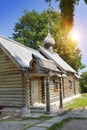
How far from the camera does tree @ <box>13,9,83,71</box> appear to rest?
1815 inches

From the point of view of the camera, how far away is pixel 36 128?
487 inches

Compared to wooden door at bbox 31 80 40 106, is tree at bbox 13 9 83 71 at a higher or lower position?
higher

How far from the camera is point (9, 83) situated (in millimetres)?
19094

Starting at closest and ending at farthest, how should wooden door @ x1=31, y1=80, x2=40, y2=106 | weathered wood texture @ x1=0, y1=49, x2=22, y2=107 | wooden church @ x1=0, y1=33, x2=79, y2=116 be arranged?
wooden church @ x1=0, y1=33, x2=79, y2=116, weathered wood texture @ x1=0, y1=49, x2=22, y2=107, wooden door @ x1=31, y1=80, x2=40, y2=106

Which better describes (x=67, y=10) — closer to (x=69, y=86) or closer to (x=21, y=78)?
(x=21, y=78)

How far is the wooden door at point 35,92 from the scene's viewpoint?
67.2 feet

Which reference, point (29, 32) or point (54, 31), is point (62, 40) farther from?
point (29, 32)

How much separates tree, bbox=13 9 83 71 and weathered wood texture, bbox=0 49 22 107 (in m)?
25.4

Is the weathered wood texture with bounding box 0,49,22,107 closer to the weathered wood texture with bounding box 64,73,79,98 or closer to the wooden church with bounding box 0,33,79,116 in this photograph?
the wooden church with bounding box 0,33,79,116

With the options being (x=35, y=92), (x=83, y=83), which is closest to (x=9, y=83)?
(x=35, y=92)

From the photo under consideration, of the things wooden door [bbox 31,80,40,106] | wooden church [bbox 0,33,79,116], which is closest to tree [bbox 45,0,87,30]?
wooden church [bbox 0,33,79,116]

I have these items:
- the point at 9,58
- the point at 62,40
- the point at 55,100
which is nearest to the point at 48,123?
the point at 9,58

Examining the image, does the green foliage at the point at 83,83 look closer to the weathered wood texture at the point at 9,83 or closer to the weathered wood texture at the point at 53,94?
the weathered wood texture at the point at 53,94

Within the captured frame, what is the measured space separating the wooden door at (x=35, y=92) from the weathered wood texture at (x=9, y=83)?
2098mm
